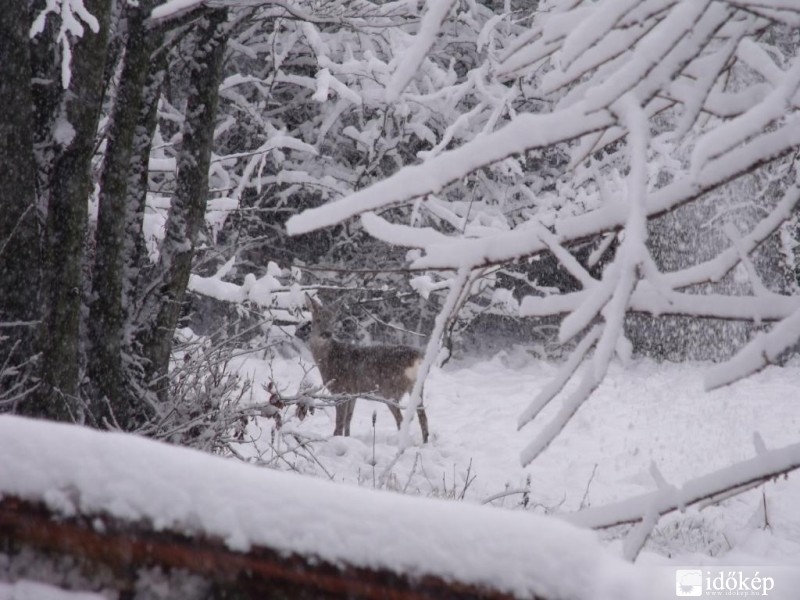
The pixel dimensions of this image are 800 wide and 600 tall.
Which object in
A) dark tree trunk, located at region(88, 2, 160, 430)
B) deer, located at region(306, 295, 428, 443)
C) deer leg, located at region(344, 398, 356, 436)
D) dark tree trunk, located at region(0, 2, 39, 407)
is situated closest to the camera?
dark tree trunk, located at region(0, 2, 39, 407)

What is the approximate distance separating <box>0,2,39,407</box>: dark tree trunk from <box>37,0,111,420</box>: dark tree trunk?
0.09 m

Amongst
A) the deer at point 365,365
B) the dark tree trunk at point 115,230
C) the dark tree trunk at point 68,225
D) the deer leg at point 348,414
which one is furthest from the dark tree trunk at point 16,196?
the deer at point 365,365

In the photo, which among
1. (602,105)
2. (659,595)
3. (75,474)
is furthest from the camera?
(602,105)

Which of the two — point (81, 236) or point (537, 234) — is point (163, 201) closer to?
point (81, 236)

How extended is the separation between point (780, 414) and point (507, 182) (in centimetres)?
559

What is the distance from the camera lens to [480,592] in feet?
3.46

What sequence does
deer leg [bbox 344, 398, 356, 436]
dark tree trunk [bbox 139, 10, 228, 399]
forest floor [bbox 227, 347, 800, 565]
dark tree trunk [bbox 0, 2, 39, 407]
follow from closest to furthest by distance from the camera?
dark tree trunk [bbox 0, 2, 39, 407], dark tree trunk [bbox 139, 10, 228, 399], forest floor [bbox 227, 347, 800, 565], deer leg [bbox 344, 398, 356, 436]

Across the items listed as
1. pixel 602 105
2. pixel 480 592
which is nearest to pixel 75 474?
pixel 480 592

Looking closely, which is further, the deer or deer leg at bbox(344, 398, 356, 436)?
the deer

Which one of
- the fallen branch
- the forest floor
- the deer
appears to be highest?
the fallen branch

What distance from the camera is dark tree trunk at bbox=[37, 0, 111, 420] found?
3859mm

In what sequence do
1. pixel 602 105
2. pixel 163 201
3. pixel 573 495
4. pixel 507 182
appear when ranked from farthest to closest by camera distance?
pixel 507 182 < pixel 573 495 < pixel 163 201 < pixel 602 105

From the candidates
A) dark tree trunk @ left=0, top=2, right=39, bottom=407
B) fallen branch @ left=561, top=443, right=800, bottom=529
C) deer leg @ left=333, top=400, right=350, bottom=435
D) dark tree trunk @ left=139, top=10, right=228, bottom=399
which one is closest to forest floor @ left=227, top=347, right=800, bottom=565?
deer leg @ left=333, top=400, right=350, bottom=435

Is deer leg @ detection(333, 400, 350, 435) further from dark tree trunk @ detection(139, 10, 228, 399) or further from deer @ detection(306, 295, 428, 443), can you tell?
dark tree trunk @ detection(139, 10, 228, 399)
